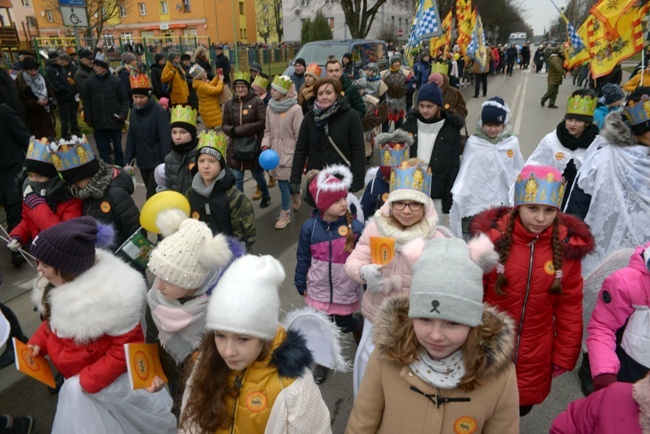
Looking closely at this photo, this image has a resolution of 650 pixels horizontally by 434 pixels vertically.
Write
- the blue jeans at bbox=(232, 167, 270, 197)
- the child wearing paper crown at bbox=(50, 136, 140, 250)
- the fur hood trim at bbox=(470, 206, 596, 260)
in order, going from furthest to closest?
the blue jeans at bbox=(232, 167, 270, 197) → the child wearing paper crown at bbox=(50, 136, 140, 250) → the fur hood trim at bbox=(470, 206, 596, 260)

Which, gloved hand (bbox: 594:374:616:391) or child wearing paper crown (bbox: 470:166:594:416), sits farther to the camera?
child wearing paper crown (bbox: 470:166:594:416)

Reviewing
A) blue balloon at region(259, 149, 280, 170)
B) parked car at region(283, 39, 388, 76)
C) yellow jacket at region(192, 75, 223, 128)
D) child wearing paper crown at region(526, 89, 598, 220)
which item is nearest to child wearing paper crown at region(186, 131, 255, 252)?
blue balloon at region(259, 149, 280, 170)

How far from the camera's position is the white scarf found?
1.65 m

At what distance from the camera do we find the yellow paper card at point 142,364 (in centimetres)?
212

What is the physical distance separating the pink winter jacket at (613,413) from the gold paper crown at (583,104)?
3827 millimetres

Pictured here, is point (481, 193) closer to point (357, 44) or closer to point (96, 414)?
point (96, 414)

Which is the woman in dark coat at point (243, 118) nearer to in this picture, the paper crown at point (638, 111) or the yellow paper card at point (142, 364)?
the yellow paper card at point (142, 364)

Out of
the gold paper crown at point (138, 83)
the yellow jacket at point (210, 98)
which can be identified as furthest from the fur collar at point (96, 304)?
the yellow jacket at point (210, 98)

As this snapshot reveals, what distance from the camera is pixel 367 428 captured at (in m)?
1.86

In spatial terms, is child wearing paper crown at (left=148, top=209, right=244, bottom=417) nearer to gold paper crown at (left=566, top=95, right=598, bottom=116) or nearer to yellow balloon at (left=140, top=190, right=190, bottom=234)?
yellow balloon at (left=140, top=190, right=190, bottom=234)

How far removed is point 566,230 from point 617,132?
188 cm

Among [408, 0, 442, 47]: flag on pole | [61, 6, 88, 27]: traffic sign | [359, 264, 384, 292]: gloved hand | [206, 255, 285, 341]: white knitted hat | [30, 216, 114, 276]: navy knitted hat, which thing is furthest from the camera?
[408, 0, 442, 47]: flag on pole

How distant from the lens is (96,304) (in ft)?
7.25

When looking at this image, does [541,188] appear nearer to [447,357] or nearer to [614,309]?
[614,309]
